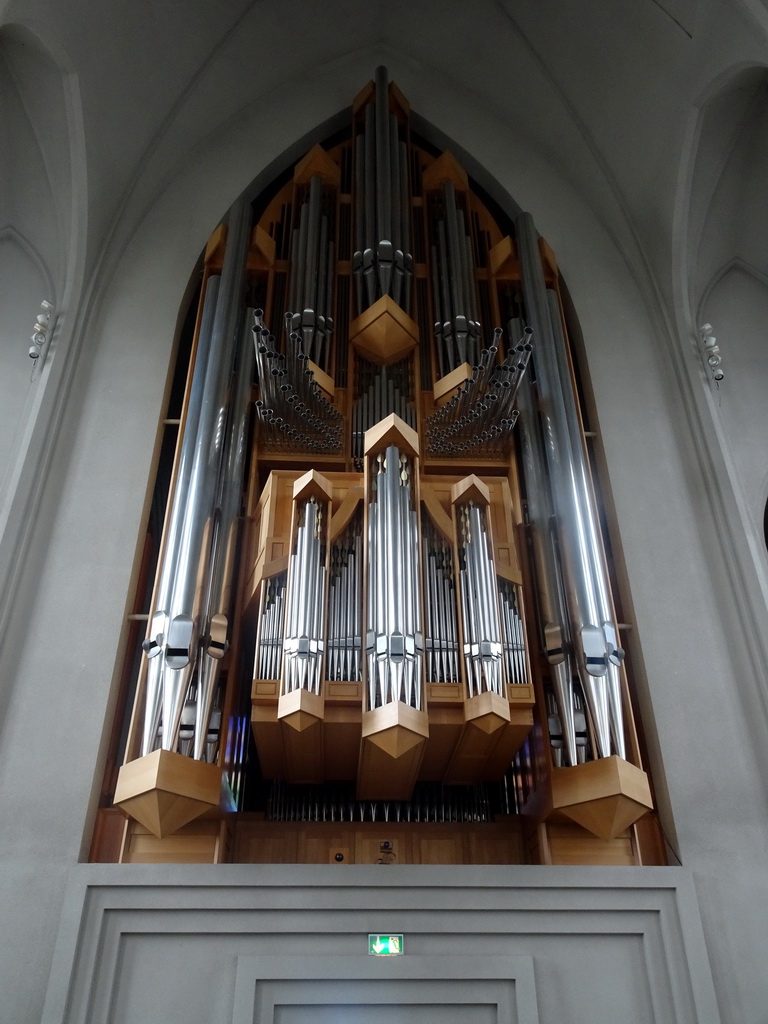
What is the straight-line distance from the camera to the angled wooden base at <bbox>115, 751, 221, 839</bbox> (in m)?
4.88

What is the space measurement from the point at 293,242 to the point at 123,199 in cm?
160

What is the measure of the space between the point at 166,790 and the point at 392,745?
4.07 feet

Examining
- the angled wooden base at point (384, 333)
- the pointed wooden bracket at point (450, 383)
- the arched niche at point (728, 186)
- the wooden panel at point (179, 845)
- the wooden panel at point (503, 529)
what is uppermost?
the arched niche at point (728, 186)

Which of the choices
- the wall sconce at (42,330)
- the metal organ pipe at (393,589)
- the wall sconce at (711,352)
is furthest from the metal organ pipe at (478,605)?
the wall sconce at (42,330)

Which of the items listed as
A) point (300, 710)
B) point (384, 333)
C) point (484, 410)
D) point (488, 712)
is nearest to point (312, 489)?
point (300, 710)

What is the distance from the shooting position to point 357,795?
6.05 meters

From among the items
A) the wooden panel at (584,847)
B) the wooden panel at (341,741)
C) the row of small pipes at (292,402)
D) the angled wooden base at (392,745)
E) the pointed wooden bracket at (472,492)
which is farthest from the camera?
the row of small pipes at (292,402)

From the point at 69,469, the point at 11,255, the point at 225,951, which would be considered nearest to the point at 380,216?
the point at 11,255

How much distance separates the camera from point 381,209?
8695 mm

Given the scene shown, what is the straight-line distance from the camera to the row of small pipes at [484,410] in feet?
22.8

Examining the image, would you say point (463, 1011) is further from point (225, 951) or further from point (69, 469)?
point (69, 469)

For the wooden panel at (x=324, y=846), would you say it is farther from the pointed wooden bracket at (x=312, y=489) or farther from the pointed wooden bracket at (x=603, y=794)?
the pointed wooden bracket at (x=312, y=489)

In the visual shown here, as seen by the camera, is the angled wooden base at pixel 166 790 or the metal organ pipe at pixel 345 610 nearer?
the angled wooden base at pixel 166 790

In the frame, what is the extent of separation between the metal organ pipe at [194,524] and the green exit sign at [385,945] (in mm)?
1544
